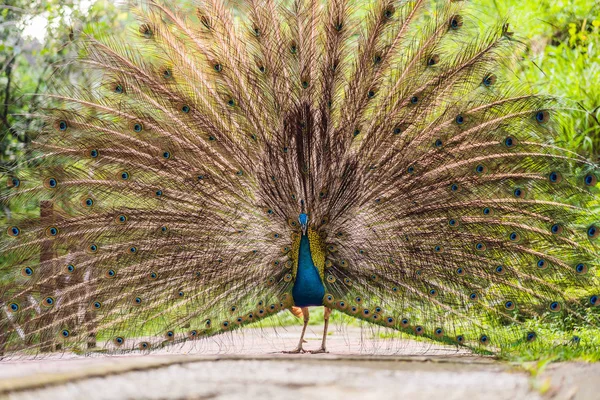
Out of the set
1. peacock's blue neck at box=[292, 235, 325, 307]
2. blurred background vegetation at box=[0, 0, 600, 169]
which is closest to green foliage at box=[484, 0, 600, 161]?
blurred background vegetation at box=[0, 0, 600, 169]

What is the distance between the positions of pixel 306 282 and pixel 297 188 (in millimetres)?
715

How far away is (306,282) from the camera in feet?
18.4

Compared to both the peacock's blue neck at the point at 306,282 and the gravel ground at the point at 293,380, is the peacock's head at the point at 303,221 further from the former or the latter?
the gravel ground at the point at 293,380

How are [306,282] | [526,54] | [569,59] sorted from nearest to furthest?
[306,282]
[526,54]
[569,59]

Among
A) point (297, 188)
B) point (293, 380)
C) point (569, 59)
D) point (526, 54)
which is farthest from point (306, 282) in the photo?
point (569, 59)

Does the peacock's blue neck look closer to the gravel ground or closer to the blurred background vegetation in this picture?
the gravel ground

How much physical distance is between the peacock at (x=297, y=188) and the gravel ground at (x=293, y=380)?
1.24m

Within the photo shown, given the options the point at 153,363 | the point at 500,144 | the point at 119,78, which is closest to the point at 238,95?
the point at 119,78

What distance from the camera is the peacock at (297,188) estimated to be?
5375 mm

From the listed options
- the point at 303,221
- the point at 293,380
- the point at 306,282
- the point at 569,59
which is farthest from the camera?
the point at 569,59

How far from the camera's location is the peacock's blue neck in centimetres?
559

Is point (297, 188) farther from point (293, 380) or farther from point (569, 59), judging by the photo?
point (569, 59)

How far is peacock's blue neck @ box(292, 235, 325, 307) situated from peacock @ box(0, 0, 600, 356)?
11mm

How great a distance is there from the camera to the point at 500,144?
542 centimetres
